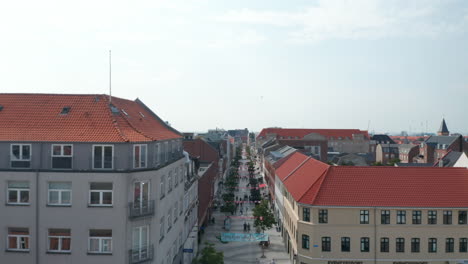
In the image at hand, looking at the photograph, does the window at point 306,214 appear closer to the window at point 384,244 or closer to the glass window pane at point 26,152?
the window at point 384,244

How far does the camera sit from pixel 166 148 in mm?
23453

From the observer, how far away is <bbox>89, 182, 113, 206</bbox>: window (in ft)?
62.2

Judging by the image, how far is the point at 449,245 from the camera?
30.7 metres

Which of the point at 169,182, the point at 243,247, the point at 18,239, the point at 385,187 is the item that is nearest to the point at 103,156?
the point at 18,239

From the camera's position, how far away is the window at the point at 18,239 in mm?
19250

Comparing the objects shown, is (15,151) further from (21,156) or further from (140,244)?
(140,244)

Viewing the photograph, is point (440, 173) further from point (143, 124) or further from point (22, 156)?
point (22, 156)

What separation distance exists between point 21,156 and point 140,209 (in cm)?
625

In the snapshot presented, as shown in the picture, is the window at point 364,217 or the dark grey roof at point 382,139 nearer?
the window at point 364,217

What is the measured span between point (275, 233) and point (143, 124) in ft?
97.5

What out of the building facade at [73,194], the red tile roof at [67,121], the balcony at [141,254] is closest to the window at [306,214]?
the red tile roof at [67,121]

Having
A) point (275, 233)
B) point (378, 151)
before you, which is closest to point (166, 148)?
point (275, 233)

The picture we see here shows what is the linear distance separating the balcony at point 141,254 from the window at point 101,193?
2.71 m

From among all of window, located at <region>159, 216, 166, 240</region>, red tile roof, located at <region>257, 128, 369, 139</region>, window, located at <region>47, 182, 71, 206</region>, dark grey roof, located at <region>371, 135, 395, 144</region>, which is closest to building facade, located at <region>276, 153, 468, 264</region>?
window, located at <region>159, 216, 166, 240</region>
